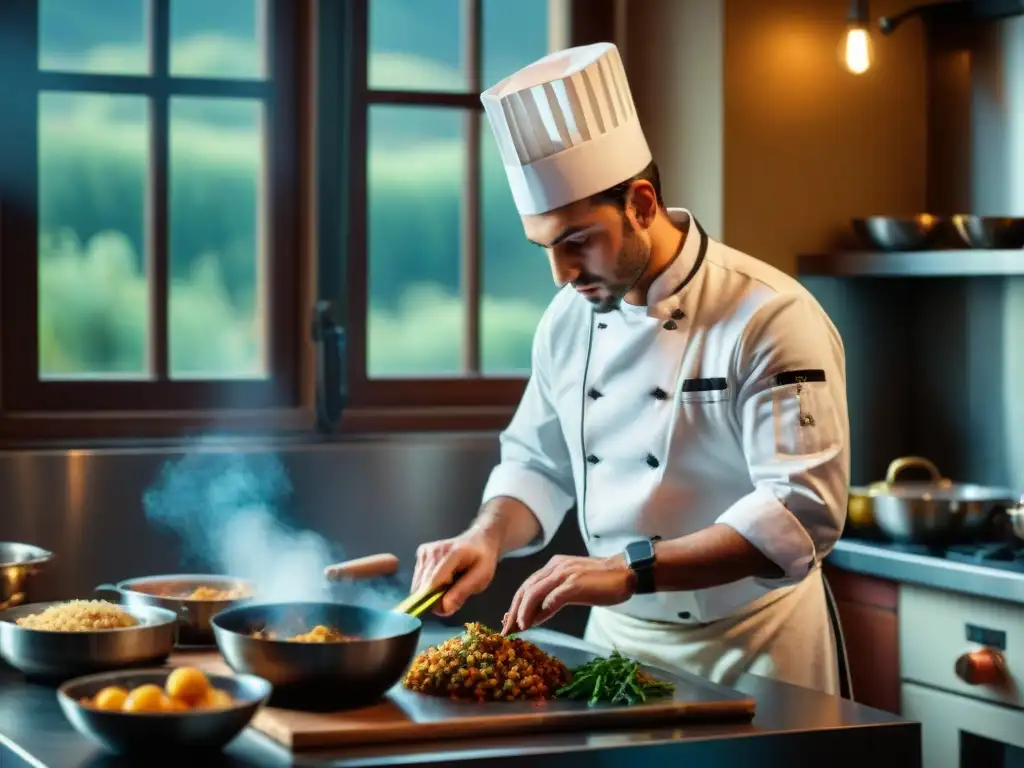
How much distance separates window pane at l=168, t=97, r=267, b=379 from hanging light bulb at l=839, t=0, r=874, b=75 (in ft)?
4.50

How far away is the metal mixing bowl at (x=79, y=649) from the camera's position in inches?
75.3

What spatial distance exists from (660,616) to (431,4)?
73.6 inches

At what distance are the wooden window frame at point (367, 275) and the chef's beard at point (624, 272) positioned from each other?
1.32 metres

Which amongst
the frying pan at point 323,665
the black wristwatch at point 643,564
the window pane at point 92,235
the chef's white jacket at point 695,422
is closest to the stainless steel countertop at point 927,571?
the chef's white jacket at point 695,422

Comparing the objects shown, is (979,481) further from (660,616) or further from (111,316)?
(111,316)

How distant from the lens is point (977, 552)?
2.91 meters

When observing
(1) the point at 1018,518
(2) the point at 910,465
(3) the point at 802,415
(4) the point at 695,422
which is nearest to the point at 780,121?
(2) the point at 910,465

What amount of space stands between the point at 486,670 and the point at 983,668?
1.29m

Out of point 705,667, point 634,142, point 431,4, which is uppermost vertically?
point 431,4

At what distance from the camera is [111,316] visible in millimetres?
3512

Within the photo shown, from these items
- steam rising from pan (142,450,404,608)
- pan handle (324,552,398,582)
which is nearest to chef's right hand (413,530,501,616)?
pan handle (324,552,398,582)

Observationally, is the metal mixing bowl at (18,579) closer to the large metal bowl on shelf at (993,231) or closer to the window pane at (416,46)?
the window pane at (416,46)

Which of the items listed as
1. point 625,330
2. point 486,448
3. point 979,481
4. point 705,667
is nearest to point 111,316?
point 486,448

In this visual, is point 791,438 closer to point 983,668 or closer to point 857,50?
point 983,668
